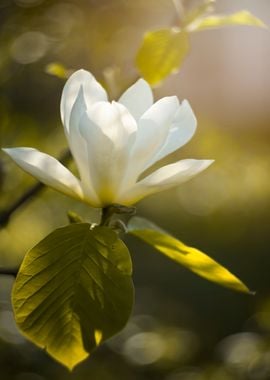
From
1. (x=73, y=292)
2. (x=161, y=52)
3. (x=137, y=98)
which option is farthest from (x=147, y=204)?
(x=73, y=292)

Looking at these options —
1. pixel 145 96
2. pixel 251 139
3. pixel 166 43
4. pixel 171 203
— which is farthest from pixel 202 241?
pixel 145 96

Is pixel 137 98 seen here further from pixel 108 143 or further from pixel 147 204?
pixel 147 204

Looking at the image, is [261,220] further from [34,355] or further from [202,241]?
[34,355]

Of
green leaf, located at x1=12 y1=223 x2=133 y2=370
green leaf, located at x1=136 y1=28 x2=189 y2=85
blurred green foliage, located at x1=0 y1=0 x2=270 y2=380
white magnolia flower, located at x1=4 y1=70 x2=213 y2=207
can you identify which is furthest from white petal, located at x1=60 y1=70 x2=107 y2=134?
blurred green foliage, located at x1=0 y1=0 x2=270 y2=380

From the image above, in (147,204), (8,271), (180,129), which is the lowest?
(147,204)

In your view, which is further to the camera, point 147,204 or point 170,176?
point 147,204

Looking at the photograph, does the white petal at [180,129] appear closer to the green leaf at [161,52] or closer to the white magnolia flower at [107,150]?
the white magnolia flower at [107,150]

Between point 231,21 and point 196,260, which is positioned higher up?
point 231,21
